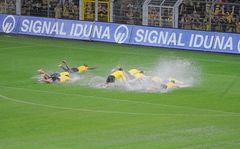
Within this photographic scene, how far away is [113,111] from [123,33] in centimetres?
1969

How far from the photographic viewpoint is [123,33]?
152ft

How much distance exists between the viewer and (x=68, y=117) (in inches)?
1018

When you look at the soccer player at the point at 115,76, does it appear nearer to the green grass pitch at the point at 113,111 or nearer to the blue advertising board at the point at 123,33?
the green grass pitch at the point at 113,111

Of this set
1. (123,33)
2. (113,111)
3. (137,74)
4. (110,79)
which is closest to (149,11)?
(123,33)

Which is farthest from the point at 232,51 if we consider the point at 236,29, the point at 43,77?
the point at 43,77

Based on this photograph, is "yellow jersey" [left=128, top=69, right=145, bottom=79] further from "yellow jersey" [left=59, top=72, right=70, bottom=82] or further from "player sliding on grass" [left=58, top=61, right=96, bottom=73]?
"player sliding on grass" [left=58, top=61, right=96, bottom=73]

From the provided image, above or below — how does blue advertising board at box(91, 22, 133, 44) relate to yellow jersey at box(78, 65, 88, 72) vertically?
above

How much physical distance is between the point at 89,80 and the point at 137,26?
12.8 m

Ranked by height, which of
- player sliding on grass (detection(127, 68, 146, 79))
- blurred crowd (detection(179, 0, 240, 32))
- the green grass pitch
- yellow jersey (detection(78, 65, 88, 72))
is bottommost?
the green grass pitch

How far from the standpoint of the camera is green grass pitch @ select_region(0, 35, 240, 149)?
72.8ft

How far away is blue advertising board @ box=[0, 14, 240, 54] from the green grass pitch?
1.81 metres

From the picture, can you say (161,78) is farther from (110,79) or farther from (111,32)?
(111,32)


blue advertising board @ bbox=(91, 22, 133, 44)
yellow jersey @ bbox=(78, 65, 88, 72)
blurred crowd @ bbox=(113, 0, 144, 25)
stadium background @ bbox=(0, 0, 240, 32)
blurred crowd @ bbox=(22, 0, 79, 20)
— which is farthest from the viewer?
blurred crowd @ bbox=(22, 0, 79, 20)

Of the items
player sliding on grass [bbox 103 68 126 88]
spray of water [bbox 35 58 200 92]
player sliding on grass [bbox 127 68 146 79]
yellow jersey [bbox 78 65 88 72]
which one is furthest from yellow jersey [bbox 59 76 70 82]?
player sliding on grass [bbox 127 68 146 79]
